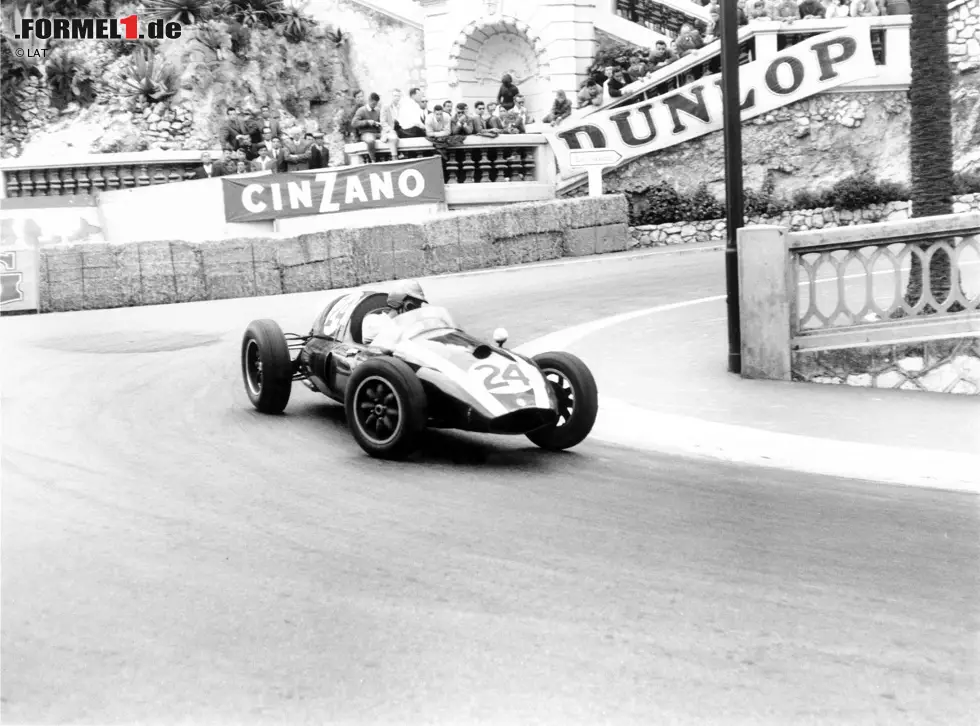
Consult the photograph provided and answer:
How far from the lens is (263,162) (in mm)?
24938

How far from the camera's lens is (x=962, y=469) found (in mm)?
7422

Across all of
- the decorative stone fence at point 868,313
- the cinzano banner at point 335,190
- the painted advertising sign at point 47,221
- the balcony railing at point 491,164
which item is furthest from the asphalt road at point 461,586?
the balcony railing at point 491,164

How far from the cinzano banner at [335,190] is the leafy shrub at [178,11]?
15282 millimetres

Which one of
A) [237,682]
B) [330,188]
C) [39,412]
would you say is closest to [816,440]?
[237,682]

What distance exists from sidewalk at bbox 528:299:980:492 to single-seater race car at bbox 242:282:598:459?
87 cm

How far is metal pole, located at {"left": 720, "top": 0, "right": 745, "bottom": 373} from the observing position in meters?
10.8

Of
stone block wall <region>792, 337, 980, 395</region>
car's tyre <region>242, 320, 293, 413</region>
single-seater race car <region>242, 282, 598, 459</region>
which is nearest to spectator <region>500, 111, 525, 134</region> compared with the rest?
stone block wall <region>792, 337, 980, 395</region>

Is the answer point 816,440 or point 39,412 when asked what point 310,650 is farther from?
point 39,412

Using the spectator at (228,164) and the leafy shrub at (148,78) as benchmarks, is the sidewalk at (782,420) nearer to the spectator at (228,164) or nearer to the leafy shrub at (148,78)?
the spectator at (228,164)

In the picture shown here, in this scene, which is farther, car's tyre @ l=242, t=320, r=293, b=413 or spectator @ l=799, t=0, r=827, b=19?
spectator @ l=799, t=0, r=827, b=19

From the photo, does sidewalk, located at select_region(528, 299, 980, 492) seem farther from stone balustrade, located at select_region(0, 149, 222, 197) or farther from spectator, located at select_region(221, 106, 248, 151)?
stone balustrade, located at select_region(0, 149, 222, 197)

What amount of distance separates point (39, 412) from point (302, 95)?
29432 mm

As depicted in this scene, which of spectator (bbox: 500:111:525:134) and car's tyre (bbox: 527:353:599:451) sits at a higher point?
spectator (bbox: 500:111:525:134)

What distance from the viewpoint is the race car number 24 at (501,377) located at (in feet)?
24.5
